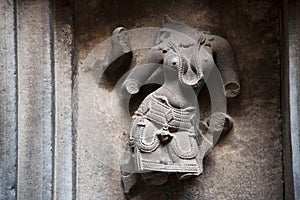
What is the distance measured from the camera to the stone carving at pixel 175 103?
235 cm

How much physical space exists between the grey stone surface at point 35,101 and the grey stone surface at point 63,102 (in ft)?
0.21

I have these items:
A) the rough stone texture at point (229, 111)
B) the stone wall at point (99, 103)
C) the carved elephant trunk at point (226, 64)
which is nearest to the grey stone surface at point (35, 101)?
the stone wall at point (99, 103)

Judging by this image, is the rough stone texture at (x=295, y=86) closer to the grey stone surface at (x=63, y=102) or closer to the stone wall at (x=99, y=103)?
the stone wall at (x=99, y=103)

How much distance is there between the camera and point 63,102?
2486 millimetres

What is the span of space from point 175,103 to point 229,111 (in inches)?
8.8

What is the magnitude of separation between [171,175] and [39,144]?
1.58ft

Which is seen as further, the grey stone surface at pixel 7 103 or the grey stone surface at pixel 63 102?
the grey stone surface at pixel 63 102

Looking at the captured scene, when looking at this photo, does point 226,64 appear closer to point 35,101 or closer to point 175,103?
point 175,103

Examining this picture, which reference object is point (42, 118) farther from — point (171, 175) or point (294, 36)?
point (294, 36)

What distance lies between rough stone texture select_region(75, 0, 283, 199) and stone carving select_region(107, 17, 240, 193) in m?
0.06

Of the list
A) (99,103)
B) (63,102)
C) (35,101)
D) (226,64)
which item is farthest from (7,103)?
(226,64)

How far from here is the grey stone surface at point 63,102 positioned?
8.02 feet

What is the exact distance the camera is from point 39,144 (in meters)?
2.37

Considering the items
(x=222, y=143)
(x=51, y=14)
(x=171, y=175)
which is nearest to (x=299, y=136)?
(x=222, y=143)
